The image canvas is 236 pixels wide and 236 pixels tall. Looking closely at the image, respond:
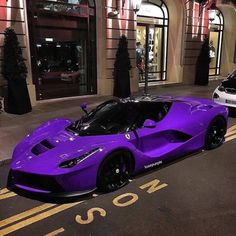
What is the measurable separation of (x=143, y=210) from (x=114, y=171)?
68cm

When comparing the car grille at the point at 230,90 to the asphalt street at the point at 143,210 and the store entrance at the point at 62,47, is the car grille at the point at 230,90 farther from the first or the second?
the store entrance at the point at 62,47

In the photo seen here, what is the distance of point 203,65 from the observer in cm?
1538

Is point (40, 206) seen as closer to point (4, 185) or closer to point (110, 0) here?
point (4, 185)

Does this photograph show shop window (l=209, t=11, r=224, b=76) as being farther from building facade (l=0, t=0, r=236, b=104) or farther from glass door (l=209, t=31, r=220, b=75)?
building facade (l=0, t=0, r=236, b=104)

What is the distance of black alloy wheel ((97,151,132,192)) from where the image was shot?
386 cm

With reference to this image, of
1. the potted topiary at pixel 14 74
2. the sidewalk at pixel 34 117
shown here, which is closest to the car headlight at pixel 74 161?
the sidewalk at pixel 34 117

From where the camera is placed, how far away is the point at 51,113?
8836mm

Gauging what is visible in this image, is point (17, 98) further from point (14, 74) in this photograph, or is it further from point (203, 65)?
point (203, 65)

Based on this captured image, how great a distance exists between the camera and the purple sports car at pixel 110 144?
363 cm

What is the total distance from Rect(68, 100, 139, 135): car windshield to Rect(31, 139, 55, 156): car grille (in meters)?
0.46

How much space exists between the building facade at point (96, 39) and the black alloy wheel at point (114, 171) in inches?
218

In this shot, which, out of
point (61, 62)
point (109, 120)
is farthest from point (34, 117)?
point (109, 120)

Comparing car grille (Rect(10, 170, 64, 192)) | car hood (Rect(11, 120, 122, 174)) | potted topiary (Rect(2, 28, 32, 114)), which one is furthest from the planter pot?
car grille (Rect(10, 170, 64, 192))

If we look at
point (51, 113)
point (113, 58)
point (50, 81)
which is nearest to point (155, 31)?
point (113, 58)
